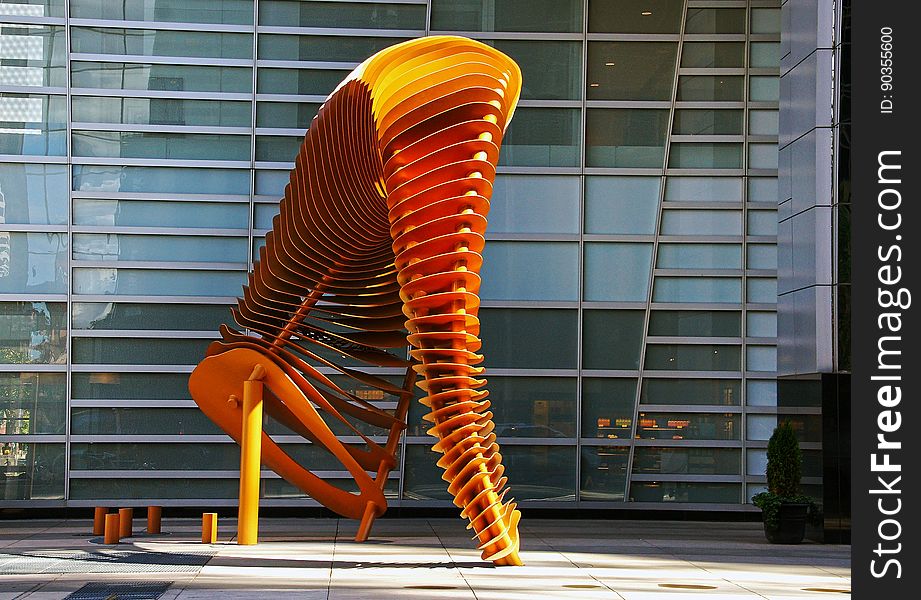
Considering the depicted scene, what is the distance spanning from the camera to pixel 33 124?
1605 cm

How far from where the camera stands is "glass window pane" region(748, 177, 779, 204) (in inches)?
653

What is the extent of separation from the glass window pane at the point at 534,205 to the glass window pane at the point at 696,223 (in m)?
1.41

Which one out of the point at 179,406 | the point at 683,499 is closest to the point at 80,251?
the point at 179,406

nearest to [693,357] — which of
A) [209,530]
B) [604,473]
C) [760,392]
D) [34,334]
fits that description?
[760,392]

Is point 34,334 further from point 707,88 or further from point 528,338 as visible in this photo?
point 707,88

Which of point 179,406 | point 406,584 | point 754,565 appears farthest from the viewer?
point 179,406

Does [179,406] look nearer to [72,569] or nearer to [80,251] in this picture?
Result: [80,251]

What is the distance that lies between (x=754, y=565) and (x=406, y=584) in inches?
155

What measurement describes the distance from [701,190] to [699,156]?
0.52 meters

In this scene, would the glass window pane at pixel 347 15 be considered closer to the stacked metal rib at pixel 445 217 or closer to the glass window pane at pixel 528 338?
the glass window pane at pixel 528 338

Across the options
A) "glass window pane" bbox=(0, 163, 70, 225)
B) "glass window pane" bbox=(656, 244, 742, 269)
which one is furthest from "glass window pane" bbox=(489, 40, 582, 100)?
"glass window pane" bbox=(0, 163, 70, 225)

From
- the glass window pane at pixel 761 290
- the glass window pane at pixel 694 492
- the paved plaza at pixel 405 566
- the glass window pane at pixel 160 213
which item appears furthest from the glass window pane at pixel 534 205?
the paved plaza at pixel 405 566

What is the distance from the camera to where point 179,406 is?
15.9 m

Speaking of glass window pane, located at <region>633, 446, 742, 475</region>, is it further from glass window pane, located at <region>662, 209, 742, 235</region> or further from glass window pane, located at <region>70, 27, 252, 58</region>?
glass window pane, located at <region>70, 27, 252, 58</region>
